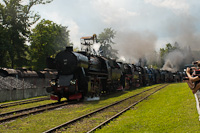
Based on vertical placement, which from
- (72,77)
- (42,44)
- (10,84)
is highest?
(42,44)

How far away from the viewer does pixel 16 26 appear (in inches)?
1649

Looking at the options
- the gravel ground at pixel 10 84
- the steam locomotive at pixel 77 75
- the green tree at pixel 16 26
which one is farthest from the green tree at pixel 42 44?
the steam locomotive at pixel 77 75

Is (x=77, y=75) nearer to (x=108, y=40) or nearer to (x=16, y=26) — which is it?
(x=16, y=26)

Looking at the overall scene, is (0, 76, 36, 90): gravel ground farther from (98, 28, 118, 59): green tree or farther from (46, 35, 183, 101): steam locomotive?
(98, 28, 118, 59): green tree

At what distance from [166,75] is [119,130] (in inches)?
2082

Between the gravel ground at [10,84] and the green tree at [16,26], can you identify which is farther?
the green tree at [16,26]

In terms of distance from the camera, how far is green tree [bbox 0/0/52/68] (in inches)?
1601

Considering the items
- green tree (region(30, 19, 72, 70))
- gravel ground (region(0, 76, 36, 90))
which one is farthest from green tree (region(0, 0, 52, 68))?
gravel ground (region(0, 76, 36, 90))

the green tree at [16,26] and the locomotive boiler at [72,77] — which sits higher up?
the green tree at [16,26]

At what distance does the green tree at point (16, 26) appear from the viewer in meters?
40.7

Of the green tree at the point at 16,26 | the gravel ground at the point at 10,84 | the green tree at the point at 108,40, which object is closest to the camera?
the gravel ground at the point at 10,84

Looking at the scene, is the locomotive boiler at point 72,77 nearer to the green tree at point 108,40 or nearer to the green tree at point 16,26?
the green tree at point 16,26

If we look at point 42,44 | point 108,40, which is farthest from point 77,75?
point 108,40

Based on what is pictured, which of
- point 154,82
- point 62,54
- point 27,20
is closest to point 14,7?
point 27,20
